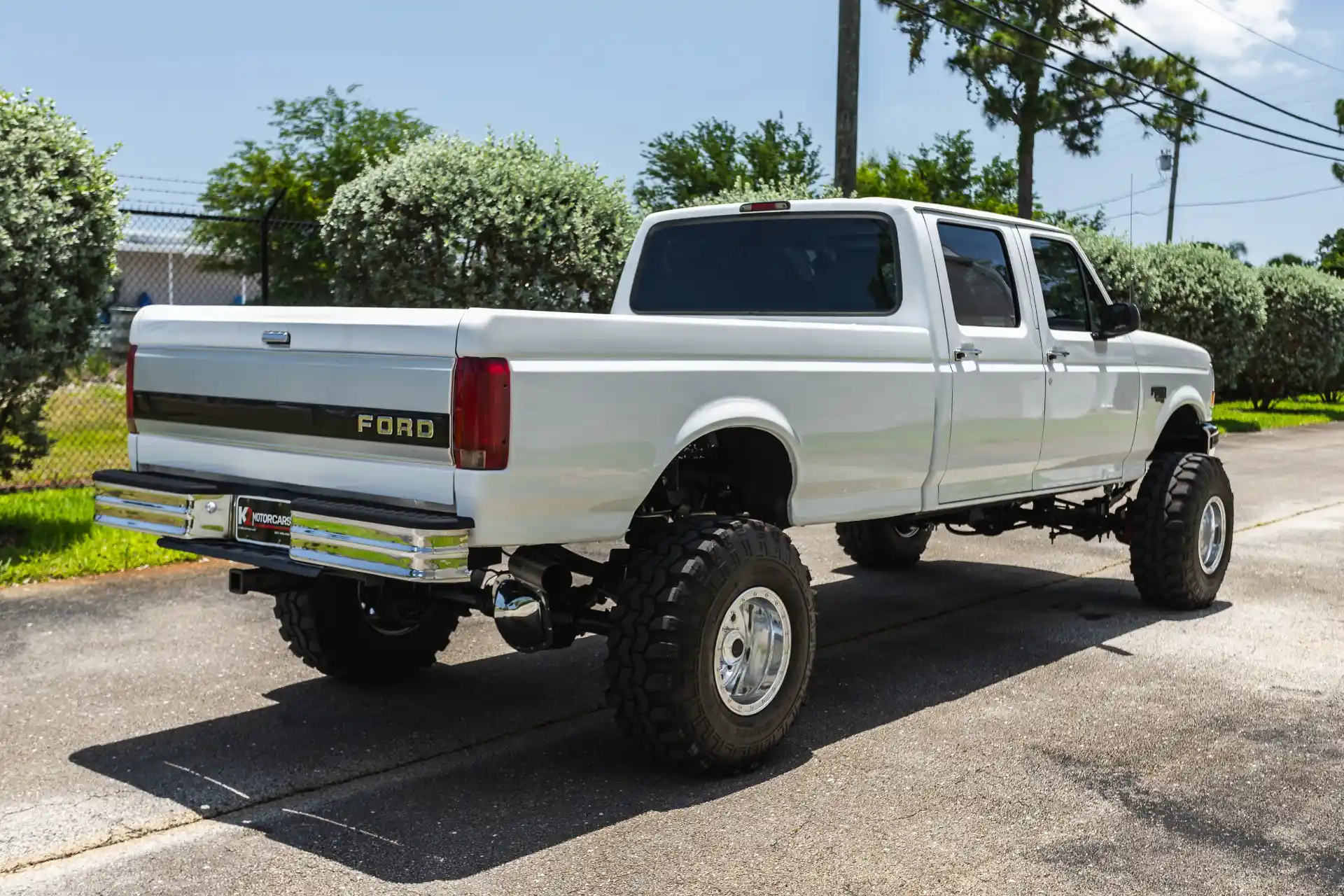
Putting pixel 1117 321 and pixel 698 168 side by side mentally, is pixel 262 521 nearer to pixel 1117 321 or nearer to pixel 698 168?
→ pixel 1117 321

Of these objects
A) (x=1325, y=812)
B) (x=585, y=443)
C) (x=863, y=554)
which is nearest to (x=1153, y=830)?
(x=1325, y=812)

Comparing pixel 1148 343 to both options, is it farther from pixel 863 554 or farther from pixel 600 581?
pixel 600 581

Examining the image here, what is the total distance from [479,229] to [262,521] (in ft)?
23.4

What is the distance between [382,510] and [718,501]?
1.76m

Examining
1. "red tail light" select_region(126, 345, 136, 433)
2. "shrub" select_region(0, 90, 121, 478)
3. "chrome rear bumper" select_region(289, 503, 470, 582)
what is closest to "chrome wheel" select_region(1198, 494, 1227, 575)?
"chrome rear bumper" select_region(289, 503, 470, 582)

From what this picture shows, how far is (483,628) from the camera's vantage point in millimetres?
7453

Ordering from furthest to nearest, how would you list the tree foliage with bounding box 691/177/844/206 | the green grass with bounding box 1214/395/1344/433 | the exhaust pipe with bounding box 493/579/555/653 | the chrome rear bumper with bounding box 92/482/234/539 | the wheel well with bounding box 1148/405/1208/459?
the green grass with bounding box 1214/395/1344/433, the tree foliage with bounding box 691/177/844/206, the wheel well with bounding box 1148/405/1208/459, the chrome rear bumper with bounding box 92/482/234/539, the exhaust pipe with bounding box 493/579/555/653

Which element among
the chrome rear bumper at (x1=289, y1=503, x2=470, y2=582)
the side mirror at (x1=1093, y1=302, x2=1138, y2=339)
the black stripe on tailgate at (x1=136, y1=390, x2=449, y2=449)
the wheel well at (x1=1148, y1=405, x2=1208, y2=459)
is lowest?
the chrome rear bumper at (x1=289, y1=503, x2=470, y2=582)

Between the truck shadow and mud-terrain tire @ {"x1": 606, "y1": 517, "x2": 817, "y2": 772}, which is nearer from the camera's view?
the truck shadow

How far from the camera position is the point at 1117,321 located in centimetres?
738

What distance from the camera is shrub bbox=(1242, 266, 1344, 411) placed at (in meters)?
27.0

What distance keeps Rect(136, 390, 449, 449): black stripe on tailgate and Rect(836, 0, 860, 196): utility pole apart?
36.7 ft

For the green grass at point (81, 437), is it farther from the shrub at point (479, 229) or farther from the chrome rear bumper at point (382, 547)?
the chrome rear bumper at point (382, 547)

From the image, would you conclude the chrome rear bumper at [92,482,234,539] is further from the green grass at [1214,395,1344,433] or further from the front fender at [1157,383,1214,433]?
the green grass at [1214,395,1344,433]
